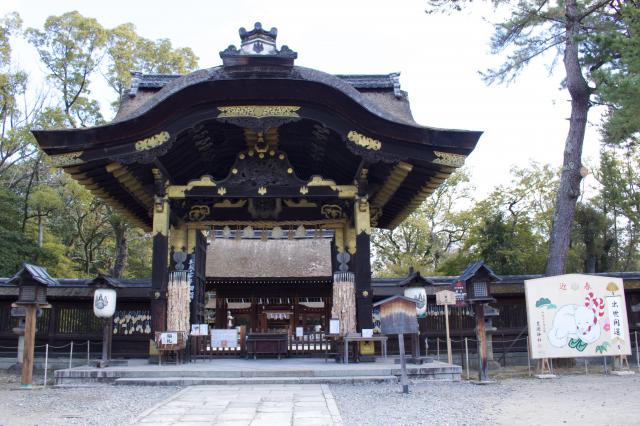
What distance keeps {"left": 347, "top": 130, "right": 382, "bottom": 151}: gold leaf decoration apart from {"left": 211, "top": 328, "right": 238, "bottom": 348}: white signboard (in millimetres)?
4808

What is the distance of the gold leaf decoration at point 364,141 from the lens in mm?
9727

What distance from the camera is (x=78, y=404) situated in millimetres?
6570

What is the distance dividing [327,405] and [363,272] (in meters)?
4.29

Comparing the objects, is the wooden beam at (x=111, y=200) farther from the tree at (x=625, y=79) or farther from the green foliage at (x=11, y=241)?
the tree at (x=625, y=79)

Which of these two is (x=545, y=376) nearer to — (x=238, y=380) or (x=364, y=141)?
(x=364, y=141)

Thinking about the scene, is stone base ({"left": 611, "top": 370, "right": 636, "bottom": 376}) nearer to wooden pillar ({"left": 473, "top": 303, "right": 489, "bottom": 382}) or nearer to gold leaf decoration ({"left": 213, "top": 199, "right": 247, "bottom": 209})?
wooden pillar ({"left": 473, "top": 303, "right": 489, "bottom": 382})

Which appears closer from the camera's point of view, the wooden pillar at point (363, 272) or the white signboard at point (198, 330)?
the wooden pillar at point (363, 272)

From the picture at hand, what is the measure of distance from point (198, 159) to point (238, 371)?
16.9ft

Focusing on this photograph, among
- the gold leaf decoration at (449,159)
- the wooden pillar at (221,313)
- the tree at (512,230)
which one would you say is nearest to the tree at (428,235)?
the tree at (512,230)

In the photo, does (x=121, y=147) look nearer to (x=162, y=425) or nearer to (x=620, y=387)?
(x=162, y=425)

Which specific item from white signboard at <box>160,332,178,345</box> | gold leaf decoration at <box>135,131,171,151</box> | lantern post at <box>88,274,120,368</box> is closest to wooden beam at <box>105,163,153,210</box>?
gold leaf decoration at <box>135,131,171,151</box>

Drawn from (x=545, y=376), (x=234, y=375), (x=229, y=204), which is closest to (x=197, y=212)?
(x=229, y=204)

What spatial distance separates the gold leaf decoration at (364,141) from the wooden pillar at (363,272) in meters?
1.35

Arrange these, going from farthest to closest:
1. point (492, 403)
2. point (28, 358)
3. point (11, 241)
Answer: point (11, 241) < point (28, 358) < point (492, 403)
